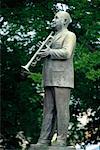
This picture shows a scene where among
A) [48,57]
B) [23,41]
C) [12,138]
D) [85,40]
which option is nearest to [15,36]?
[23,41]

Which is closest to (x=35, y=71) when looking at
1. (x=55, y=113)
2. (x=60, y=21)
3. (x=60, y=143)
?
(x=60, y=21)

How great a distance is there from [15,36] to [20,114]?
12.2 ft

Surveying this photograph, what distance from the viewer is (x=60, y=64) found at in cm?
832

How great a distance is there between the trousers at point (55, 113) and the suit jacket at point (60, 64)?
0.12 m

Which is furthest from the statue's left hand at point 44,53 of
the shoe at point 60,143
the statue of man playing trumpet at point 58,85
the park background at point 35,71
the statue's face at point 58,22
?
the park background at point 35,71

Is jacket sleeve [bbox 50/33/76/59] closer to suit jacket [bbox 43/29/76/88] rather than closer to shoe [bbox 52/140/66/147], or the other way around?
suit jacket [bbox 43/29/76/88]

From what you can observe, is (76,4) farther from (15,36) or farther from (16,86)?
(16,86)

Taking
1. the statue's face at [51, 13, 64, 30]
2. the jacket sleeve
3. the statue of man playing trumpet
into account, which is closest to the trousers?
the statue of man playing trumpet

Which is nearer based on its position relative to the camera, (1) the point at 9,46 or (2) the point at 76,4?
(2) the point at 76,4

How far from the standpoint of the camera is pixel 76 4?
1627 cm

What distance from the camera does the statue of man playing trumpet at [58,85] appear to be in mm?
8227

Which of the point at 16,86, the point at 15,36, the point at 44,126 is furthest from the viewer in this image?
the point at 16,86

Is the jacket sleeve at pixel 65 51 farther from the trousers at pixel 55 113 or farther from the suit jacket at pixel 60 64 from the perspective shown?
the trousers at pixel 55 113

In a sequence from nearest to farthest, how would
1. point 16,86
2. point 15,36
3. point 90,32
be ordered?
point 90,32 < point 15,36 < point 16,86
